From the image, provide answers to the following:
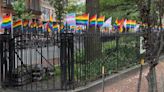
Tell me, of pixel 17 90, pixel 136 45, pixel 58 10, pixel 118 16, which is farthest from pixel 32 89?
pixel 58 10

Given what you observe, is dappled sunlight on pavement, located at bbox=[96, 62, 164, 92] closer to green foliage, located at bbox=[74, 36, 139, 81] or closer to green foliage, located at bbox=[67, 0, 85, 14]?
green foliage, located at bbox=[74, 36, 139, 81]

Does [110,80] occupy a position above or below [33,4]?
below

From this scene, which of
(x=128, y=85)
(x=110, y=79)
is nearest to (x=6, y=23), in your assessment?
(x=110, y=79)

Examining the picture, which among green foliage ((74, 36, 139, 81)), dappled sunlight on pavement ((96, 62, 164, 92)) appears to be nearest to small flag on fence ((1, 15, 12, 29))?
green foliage ((74, 36, 139, 81))

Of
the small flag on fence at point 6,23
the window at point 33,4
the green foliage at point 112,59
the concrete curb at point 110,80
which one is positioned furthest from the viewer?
the window at point 33,4

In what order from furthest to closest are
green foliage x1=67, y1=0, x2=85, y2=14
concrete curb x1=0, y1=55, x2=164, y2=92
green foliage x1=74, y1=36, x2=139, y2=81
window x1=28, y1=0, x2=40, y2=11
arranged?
window x1=28, y1=0, x2=40, y2=11
green foliage x1=67, y1=0, x2=85, y2=14
green foliage x1=74, y1=36, x2=139, y2=81
concrete curb x1=0, y1=55, x2=164, y2=92

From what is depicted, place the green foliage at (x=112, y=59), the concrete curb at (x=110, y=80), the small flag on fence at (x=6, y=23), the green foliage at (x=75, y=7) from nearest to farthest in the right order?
1. the small flag on fence at (x=6, y=23)
2. the concrete curb at (x=110, y=80)
3. the green foliage at (x=112, y=59)
4. the green foliage at (x=75, y=7)

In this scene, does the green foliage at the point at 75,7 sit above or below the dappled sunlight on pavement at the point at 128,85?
above

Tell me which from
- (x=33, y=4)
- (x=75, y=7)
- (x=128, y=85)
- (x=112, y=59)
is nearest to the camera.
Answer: (x=128, y=85)

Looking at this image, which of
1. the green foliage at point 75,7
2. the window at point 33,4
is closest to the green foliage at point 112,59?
the green foliage at point 75,7

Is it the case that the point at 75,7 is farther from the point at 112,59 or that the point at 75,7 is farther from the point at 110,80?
the point at 110,80

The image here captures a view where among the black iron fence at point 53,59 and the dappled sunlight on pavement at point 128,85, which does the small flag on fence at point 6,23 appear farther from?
the dappled sunlight on pavement at point 128,85

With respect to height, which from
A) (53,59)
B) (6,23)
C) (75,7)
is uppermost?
(75,7)

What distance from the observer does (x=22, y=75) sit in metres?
8.44
